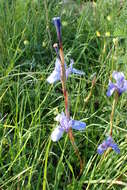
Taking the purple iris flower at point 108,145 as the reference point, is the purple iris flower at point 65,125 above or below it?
above

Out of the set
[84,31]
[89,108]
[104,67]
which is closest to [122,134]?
[89,108]

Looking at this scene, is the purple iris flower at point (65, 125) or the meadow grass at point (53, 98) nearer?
the purple iris flower at point (65, 125)

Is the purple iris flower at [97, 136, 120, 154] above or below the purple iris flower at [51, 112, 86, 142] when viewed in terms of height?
below

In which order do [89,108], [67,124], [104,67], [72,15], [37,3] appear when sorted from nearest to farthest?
[67,124]
[89,108]
[104,67]
[37,3]
[72,15]

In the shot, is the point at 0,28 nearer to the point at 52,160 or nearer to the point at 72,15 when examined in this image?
the point at 72,15

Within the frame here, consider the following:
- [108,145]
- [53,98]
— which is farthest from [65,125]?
[53,98]

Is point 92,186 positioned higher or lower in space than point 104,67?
lower

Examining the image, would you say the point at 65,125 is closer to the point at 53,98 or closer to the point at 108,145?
the point at 108,145

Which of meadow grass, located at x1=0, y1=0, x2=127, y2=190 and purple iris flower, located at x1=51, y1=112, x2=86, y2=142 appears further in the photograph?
meadow grass, located at x1=0, y1=0, x2=127, y2=190
